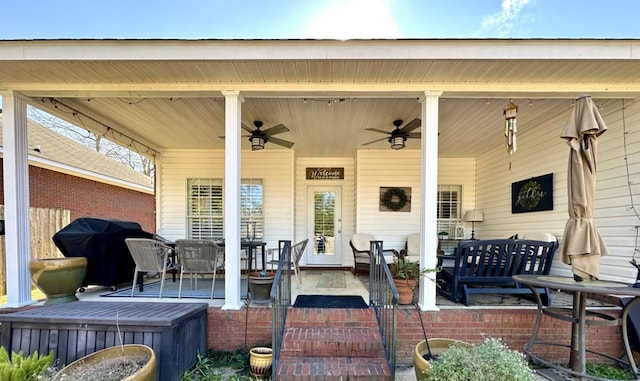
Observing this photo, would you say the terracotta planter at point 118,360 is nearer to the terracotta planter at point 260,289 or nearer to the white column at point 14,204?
the terracotta planter at point 260,289

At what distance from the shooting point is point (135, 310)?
3123 mm

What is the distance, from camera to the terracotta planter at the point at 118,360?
7.50 feet

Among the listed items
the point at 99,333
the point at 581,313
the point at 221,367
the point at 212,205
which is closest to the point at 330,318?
the point at 221,367

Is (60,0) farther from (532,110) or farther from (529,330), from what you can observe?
(529,330)

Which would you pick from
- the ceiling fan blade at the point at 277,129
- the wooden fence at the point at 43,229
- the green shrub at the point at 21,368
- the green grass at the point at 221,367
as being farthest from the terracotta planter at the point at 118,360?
the wooden fence at the point at 43,229

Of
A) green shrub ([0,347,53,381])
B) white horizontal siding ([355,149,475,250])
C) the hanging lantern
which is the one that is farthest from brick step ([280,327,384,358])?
white horizontal siding ([355,149,475,250])

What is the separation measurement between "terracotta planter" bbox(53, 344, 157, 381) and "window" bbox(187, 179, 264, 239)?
4423mm

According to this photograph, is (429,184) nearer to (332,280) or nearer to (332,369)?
(332,369)

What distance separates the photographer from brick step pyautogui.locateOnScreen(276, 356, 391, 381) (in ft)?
8.82

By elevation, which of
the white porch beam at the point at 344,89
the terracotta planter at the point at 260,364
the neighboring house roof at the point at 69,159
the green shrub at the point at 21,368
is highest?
the white porch beam at the point at 344,89

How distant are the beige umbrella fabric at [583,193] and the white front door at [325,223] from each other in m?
4.94

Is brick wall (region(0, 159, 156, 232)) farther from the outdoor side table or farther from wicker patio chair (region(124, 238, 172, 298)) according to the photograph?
the outdoor side table

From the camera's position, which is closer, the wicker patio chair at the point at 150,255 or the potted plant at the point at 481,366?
the potted plant at the point at 481,366

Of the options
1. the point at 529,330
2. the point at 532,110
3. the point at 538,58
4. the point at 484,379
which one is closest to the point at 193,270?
the point at 484,379
